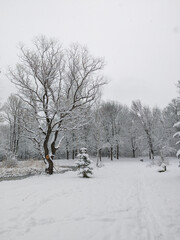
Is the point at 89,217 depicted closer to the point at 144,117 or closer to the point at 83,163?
the point at 83,163

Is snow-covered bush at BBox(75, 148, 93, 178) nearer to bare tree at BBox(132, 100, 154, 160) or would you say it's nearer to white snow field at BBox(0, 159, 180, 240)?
white snow field at BBox(0, 159, 180, 240)

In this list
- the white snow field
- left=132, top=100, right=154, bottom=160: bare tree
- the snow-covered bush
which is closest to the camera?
the white snow field

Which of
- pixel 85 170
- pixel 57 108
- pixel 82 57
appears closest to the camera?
pixel 85 170

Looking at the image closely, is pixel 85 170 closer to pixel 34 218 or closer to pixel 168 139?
pixel 34 218

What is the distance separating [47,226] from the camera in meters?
3.59

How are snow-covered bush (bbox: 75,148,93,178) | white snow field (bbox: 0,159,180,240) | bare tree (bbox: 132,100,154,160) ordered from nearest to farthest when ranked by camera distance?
white snow field (bbox: 0,159,180,240), snow-covered bush (bbox: 75,148,93,178), bare tree (bbox: 132,100,154,160)

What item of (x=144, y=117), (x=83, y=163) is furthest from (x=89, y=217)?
(x=144, y=117)

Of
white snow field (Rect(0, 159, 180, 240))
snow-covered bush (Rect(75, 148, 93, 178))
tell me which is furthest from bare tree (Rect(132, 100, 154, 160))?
white snow field (Rect(0, 159, 180, 240))

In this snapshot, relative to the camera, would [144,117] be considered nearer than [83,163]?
No

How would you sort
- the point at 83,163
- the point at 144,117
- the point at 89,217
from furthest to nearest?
the point at 144,117
the point at 83,163
the point at 89,217

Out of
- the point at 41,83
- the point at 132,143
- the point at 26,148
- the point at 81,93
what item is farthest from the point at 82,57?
the point at 26,148

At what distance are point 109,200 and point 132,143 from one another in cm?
3274

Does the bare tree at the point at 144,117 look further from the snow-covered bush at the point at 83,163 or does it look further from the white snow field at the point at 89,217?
the white snow field at the point at 89,217

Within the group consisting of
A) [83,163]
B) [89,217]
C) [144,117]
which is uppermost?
[144,117]
